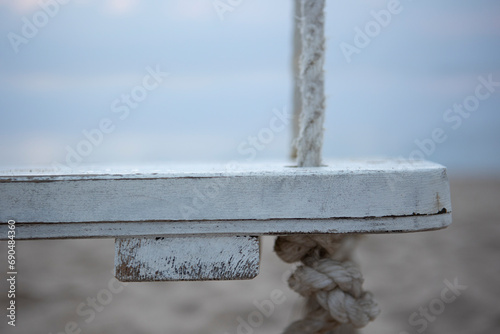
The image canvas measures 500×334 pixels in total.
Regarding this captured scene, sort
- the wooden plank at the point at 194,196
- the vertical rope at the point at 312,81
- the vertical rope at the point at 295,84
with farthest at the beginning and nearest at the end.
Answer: the vertical rope at the point at 295,84 → the vertical rope at the point at 312,81 → the wooden plank at the point at 194,196

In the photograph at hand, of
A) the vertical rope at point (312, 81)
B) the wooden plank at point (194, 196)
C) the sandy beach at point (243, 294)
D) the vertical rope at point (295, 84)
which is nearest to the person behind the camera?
the wooden plank at point (194, 196)

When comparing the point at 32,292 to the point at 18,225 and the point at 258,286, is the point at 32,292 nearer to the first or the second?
the point at 258,286

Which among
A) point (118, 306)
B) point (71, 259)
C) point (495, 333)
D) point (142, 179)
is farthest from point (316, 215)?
point (71, 259)

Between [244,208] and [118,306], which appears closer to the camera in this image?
[244,208]

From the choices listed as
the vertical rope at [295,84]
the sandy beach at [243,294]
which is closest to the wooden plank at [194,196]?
the vertical rope at [295,84]

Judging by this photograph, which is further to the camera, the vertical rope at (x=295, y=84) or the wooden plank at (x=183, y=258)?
the vertical rope at (x=295, y=84)

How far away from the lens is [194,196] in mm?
676

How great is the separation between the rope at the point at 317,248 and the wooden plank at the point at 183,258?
134 millimetres

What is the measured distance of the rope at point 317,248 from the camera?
80 centimetres

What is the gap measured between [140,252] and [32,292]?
2.06 meters

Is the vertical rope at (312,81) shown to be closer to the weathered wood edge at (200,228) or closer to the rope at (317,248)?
the rope at (317,248)

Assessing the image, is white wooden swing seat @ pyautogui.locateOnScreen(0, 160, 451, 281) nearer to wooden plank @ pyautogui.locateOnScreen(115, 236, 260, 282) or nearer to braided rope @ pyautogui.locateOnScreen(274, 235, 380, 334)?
wooden plank @ pyautogui.locateOnScreen(115, 236, 260, 282)

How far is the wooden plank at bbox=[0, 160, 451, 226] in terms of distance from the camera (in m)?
0.68

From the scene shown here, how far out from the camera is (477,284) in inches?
98.9
